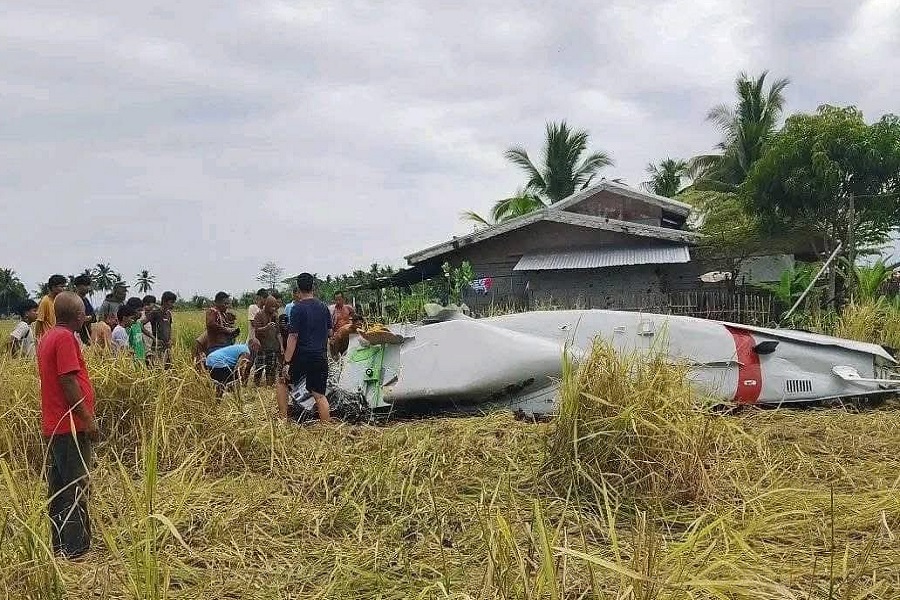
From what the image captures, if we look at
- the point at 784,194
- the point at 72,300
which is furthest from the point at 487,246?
the point at 72,300

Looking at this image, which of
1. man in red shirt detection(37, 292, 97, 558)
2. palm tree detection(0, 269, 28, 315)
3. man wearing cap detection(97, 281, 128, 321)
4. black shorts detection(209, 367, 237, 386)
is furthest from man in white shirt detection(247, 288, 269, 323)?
palm tree detection(0, 269, 28, 315)

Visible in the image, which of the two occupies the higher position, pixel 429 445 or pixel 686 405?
pixel 686 405

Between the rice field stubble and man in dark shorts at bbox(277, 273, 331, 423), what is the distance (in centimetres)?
85

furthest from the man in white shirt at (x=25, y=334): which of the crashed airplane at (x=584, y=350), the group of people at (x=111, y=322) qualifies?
the crashed airplane at (x=584, y=350)

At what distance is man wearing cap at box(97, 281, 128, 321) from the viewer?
8.30 metres

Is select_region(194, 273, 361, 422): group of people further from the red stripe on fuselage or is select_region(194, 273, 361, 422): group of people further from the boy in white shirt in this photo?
the red stripe on fuselage

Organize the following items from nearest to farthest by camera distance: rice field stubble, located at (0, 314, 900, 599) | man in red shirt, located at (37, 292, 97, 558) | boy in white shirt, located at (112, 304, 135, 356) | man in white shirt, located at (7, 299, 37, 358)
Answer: rice field stubble, located at (0, 314, 900, 599) → man in red shirt, located at (37, 292, 97, 558) → man in white shirt, located at (7, 299, 37, 358) → boy in white shirt, located at (112, 304, 135, 356)

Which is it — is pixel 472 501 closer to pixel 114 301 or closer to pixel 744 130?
pixel 114 301

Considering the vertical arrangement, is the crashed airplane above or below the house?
below

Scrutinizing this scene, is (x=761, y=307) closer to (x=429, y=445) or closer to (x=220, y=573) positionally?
(x=429, y=445)

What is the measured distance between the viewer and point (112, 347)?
6512 mm

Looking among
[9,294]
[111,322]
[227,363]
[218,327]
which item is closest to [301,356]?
[227,363]

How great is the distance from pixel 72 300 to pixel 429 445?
7.61ft

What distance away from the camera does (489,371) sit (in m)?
6.18
